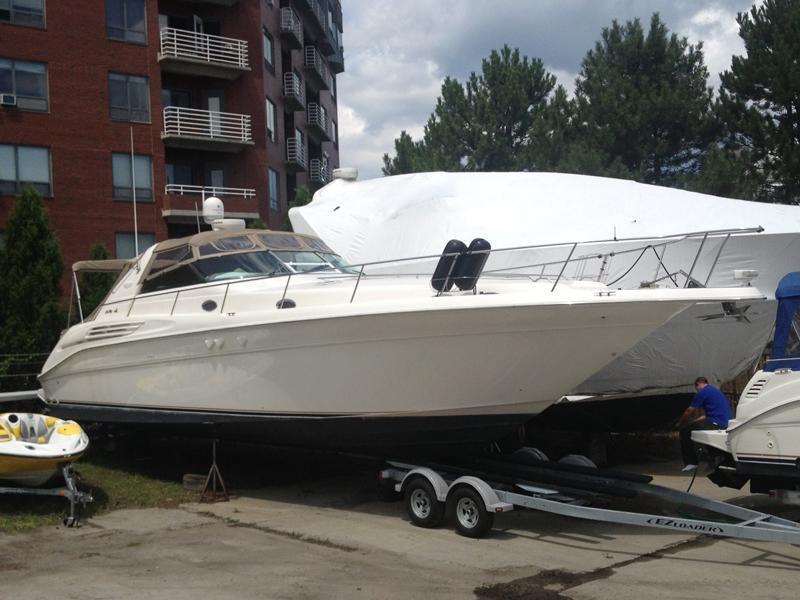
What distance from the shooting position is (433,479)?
798 cm

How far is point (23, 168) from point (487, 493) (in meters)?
19.5

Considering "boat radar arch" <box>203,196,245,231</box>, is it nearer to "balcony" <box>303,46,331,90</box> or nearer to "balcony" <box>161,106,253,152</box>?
"balcony" <box>161,106,253,152</box>

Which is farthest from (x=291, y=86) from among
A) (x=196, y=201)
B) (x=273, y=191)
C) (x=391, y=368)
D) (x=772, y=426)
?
(x=772, y=426)

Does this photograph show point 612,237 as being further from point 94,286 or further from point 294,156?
point 294,156

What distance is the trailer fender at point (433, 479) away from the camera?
7902mm

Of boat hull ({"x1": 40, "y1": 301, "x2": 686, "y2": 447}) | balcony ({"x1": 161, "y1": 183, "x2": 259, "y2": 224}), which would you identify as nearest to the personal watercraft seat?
boat hull ({"x1": 40, "y1": 301, "x2": 686, "y2": 447})

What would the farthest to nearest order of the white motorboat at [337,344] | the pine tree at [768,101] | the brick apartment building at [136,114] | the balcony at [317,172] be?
the balcony at [317,172], the brick apartment building at [136,114], the pine tree at [768,101], the white motorboat at [337,344]

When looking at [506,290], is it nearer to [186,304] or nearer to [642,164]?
[186,304]

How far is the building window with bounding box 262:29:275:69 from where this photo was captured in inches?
1152

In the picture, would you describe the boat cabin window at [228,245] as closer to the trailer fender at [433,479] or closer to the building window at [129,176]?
the trailer fender at [433,479]

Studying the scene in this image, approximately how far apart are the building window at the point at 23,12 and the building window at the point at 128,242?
604cm

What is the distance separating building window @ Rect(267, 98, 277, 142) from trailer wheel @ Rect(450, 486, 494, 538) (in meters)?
22.8

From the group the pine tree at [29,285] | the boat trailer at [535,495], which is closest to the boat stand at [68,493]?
the boat trailer at [535,495]

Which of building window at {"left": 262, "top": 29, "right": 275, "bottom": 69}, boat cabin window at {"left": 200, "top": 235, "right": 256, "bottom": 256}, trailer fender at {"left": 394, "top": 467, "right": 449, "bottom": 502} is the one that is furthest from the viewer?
building window at {"left": 262, "top": 29, "right": 275, "bottom": 69}
